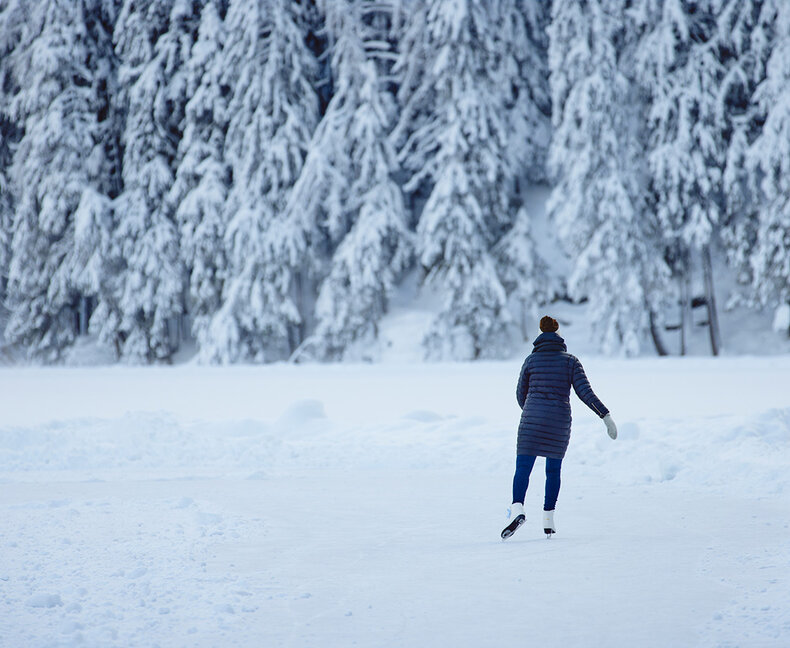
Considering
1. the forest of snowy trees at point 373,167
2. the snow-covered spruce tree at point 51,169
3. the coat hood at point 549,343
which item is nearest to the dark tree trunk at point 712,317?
the forest of snowy trees at point 373,167

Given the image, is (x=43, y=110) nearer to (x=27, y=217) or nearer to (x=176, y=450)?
(x=27, y=217)

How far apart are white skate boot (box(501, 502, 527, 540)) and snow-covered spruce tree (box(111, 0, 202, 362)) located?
80.9ft

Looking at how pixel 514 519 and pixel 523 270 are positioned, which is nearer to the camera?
pixel 514 519

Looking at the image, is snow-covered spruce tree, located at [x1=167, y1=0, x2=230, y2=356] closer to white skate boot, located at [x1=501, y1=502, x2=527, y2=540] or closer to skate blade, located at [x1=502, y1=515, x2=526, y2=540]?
white skate boot, located at [x1=501, y1=502, x2=527, y2=540]

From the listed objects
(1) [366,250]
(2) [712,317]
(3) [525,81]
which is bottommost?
(2) [712,317]

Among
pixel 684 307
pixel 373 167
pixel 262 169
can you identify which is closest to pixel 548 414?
pixel 684 307

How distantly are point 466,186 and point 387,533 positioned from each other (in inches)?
817

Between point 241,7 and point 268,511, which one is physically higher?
point 241,7

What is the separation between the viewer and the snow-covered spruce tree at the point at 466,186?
1040 inches

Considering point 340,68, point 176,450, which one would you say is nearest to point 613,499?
point 176,450

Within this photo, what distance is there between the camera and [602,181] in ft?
82.5

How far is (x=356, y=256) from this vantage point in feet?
88.5

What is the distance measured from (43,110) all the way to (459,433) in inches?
1012

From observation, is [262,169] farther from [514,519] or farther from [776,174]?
[514,519]
